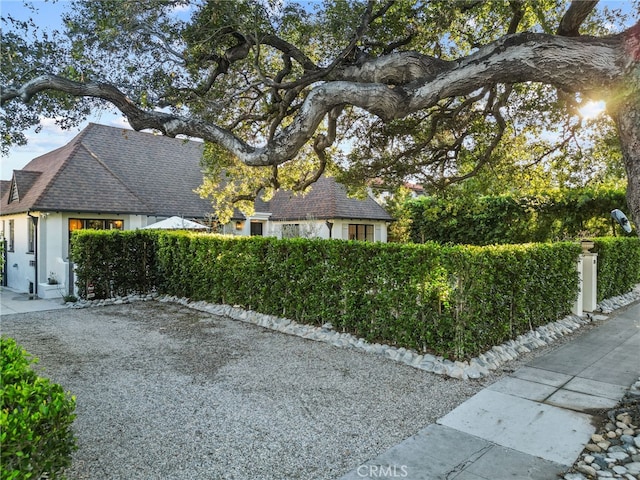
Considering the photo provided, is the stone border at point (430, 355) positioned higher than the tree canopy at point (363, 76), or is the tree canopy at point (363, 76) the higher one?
the tree canopy at point (363, 76)

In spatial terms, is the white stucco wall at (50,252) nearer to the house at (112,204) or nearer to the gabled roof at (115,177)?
the house at (112,204)

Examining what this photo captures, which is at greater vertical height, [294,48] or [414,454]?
[294,48]

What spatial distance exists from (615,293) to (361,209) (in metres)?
11.8

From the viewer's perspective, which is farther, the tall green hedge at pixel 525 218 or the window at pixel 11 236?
the window at pixel 11 236

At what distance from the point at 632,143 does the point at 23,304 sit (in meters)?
14.9

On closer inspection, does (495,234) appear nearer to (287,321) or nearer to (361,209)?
(361,209)

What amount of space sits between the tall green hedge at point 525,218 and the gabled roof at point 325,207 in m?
2.43

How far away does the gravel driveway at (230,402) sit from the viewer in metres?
3.72

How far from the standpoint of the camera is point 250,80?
9258 millimetres

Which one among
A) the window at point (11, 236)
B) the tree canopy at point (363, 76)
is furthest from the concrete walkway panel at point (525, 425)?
the window at point (11, 236)

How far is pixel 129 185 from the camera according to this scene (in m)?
17.2

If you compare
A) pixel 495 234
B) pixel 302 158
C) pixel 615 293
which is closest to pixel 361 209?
pixel 495 234

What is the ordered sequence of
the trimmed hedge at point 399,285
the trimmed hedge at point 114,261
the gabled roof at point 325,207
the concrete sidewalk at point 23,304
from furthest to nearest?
the gabled roof at point 325,207 < the trimmed hedge at point 114,261 < the concrete sidewalk at point 23,304 < the trimmed hedge at point 399,285

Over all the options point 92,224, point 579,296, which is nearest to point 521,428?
point 579,296
